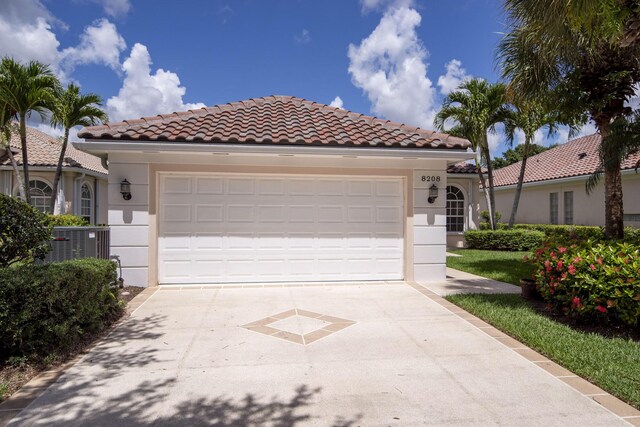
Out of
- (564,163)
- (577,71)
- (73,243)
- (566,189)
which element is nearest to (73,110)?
(73,243)

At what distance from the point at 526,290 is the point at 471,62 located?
10.6 m

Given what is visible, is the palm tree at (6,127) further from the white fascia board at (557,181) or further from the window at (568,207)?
the window at (568,207)

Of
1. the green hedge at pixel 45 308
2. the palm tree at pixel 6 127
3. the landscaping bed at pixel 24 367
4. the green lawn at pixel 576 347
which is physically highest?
the palm tree at pixel 6 127

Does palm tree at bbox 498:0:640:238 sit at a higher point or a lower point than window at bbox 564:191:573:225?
higher

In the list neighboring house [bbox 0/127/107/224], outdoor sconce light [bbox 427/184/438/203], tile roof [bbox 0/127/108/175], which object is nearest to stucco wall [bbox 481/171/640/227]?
outdoor sconce light [bbox 427/184/438/203]

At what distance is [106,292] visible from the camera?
223 inches

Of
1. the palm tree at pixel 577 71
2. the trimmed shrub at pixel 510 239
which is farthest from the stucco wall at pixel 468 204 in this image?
the palm tree at pixel 577 71

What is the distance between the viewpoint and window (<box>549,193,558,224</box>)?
64.7ft

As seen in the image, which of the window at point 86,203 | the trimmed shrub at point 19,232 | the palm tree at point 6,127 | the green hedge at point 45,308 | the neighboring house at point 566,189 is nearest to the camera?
the green hedge at point 45,308

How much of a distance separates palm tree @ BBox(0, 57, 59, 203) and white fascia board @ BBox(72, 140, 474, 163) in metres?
6.30

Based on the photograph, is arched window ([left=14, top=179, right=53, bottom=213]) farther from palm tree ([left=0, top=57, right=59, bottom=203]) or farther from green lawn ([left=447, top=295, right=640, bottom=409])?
green lawn ([left=447, top=295, right=640, bottom=409])

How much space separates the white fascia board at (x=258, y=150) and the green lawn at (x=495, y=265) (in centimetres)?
379

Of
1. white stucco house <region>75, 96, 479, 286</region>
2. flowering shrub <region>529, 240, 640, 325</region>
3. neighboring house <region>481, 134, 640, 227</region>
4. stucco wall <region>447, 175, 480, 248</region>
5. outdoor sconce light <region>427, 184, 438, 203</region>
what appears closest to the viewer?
flowering shrub <region>529, 240, 640, 325</region>

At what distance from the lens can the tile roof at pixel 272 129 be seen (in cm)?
815
